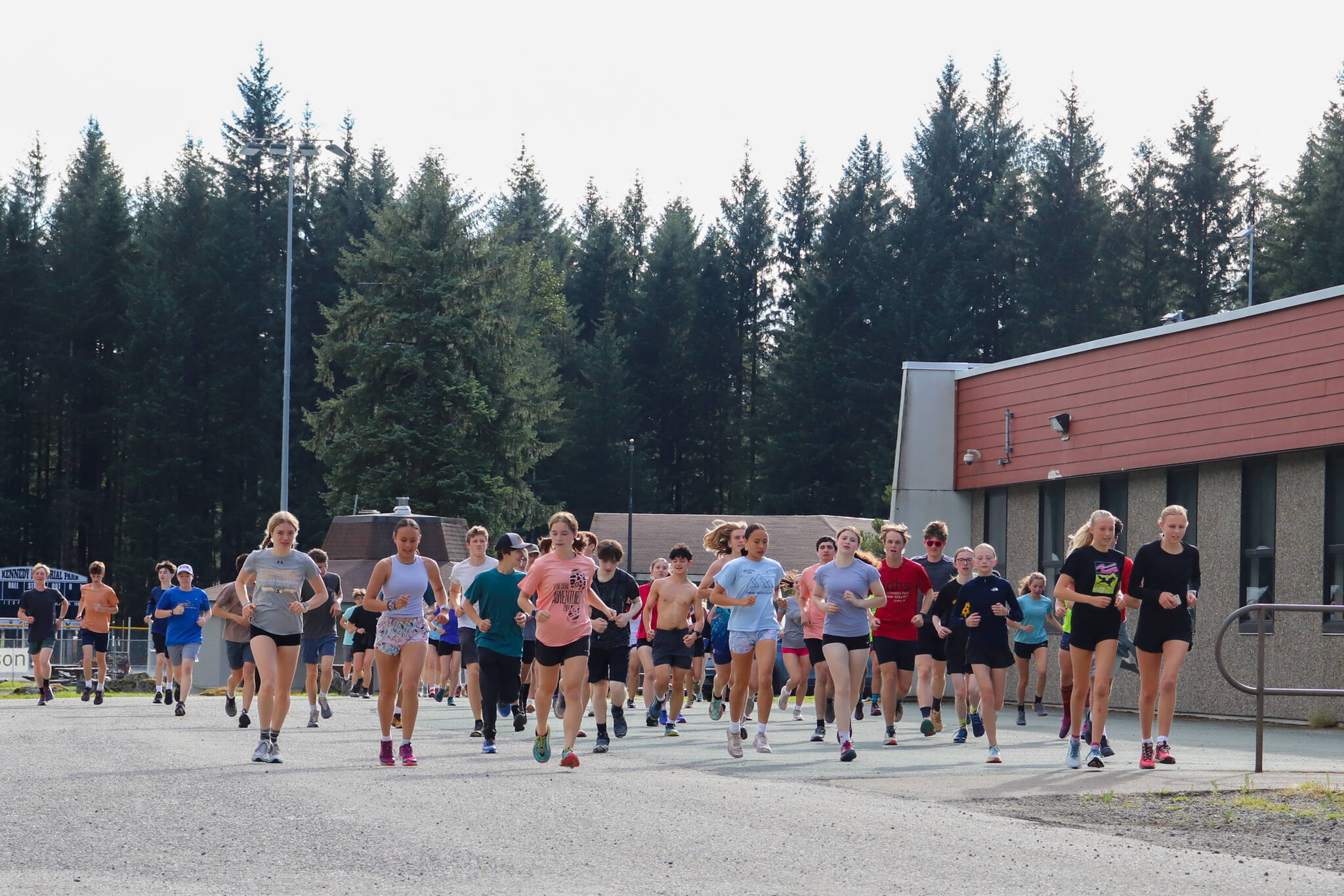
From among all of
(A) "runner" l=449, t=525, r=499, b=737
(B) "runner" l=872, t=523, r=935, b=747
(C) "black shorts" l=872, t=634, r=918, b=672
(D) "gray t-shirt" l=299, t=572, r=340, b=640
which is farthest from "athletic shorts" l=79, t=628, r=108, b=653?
(C) "black shorts" l=872, t=634, r=918, b=672

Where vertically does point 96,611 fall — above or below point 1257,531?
below

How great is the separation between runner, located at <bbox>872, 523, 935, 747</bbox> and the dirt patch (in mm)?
4821

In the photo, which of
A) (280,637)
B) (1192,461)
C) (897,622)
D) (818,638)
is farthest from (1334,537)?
(280,637)

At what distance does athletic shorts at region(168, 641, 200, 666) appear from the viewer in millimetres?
21203

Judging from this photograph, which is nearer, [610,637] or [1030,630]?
[610,637]

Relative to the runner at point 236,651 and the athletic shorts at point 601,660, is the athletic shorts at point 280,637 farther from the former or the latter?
the runner at point 236,651

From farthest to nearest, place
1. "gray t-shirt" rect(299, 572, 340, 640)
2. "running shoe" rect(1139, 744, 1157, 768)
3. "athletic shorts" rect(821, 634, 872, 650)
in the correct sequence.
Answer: "gray t-shirt" rect(299, 572, 340, 640) < "athletic shorts" rect(821, 634, 872, 650) < "running shoe" rect(1139, 744, 1157, 768)

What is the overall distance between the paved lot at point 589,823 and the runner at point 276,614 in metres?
0.47

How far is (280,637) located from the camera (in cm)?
1258

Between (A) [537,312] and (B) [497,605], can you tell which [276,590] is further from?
(A) [537,312]

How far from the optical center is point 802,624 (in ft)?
60.8

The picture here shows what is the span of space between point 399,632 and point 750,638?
9.58 ft

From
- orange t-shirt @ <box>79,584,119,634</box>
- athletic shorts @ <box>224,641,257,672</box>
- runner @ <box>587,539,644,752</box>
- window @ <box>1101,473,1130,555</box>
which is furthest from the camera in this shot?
orange t-shirt @ <box>79,584,119,634</box>

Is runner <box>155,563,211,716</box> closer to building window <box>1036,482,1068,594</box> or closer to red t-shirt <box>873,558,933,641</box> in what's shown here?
red t-shirt <box>873,558,933,641</box>
